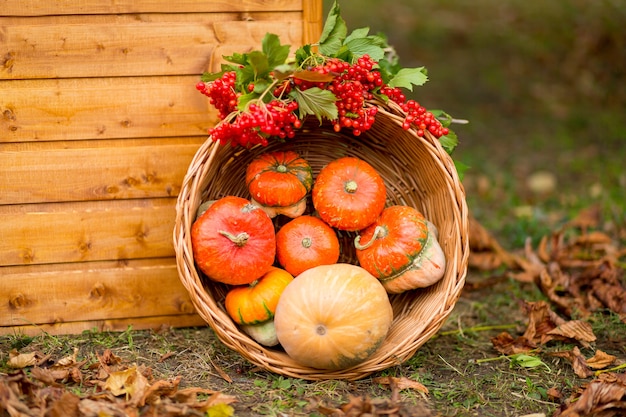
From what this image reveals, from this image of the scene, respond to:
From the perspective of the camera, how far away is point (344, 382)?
2.05m

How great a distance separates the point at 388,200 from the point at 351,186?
0.31 m

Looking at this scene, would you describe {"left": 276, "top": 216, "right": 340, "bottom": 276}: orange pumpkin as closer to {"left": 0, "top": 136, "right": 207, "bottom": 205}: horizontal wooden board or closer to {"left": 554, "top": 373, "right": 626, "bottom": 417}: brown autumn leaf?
{"left": 0, "top": 136, "right": 207, "bottom": 205}: horizontal wooden board

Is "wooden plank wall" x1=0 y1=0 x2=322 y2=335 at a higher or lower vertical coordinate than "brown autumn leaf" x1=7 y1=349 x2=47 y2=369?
higher

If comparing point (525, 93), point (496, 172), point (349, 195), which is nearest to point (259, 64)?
point (349, 195)

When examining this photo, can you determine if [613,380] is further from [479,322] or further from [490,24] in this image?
[490,24]

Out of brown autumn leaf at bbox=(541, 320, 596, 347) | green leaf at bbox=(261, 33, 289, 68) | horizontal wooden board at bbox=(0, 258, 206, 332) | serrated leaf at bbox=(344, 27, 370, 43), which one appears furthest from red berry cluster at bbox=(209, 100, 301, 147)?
brown autumn leaf at bbox=(541, 320, 596, 347)

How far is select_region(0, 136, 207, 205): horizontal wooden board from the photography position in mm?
2361

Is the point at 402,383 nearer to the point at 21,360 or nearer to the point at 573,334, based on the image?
the point at 573,334

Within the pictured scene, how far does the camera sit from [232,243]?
6.83ft

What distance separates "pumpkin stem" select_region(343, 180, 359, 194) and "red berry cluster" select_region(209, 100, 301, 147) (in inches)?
10.1

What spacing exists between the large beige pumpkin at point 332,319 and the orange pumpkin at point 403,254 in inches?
6.1

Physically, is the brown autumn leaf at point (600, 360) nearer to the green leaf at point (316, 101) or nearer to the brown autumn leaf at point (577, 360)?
the brown autumn leaf at point (577, 360)

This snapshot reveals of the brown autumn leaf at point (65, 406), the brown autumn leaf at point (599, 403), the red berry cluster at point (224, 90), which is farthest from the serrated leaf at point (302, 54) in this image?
the brown autumn leaf at point (599, 403)

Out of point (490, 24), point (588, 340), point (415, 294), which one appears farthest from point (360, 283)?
point (490, 24)
